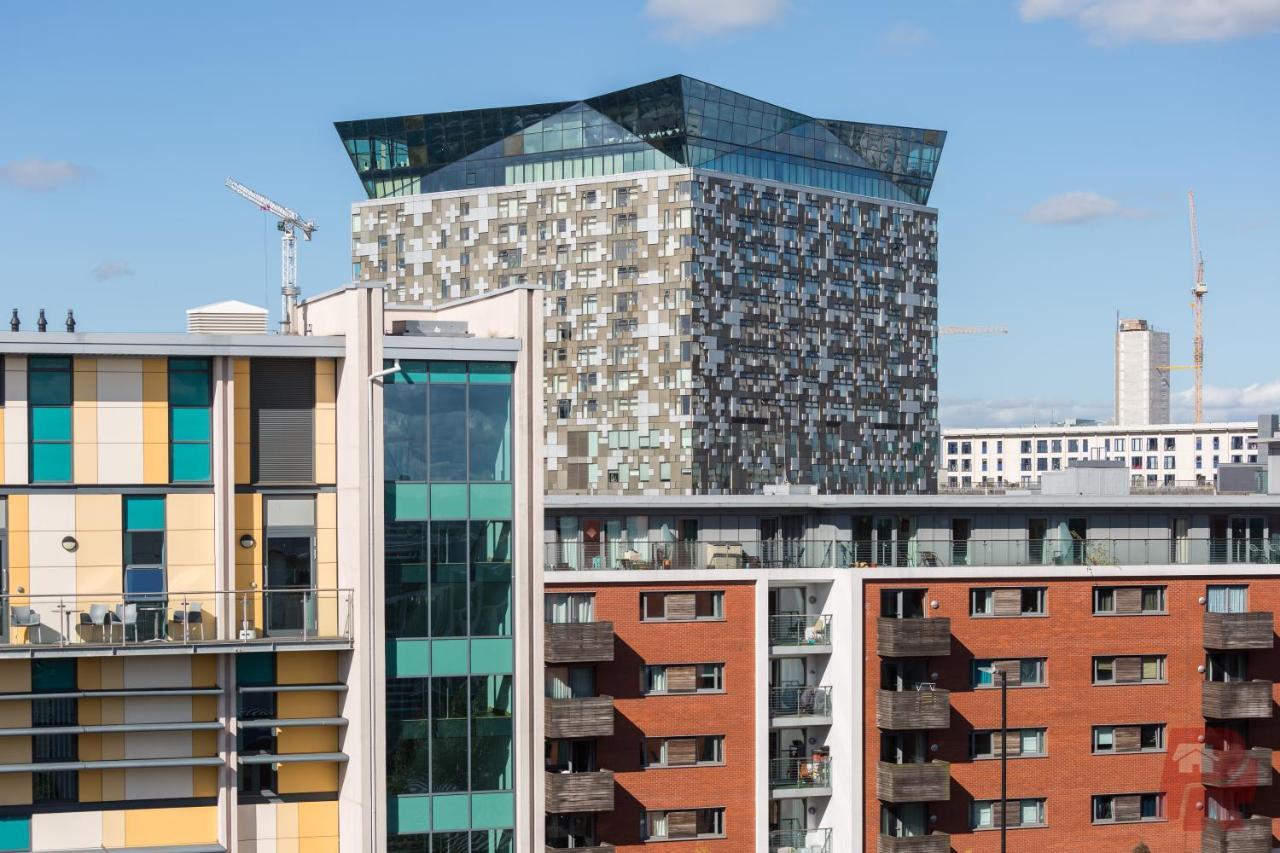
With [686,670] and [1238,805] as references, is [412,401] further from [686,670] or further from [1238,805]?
[1238,805]

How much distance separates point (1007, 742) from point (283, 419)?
3746 cm

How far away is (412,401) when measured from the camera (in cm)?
4456

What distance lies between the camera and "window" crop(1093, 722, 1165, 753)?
73312 mm

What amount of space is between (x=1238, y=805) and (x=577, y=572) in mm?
27668

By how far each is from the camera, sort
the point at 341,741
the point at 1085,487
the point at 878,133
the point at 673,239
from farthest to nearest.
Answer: the point at 878,133, the point at 673,239, the point at 1085,487, the point at 341,741

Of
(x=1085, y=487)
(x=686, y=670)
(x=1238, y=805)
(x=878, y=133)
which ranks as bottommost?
(x=1238, y=805)

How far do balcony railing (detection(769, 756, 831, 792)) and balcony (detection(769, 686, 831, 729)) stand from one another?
137 centimetres

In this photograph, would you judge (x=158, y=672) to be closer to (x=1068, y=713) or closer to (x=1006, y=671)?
(x=1006, y=671)

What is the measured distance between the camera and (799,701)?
71812 mm

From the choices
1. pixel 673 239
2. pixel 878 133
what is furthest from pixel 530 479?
pixel 878 133

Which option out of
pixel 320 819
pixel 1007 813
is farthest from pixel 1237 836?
pixel 320 819

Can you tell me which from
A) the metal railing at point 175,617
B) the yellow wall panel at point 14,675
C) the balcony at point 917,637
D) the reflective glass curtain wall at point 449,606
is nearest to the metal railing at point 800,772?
the balcony at point 917,637

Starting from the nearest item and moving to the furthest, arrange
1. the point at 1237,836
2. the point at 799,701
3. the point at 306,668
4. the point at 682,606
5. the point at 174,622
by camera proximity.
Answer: the point at 174,622, the point at 306,668, the point at 682,606, the point at 799,701, the point at 1237,836

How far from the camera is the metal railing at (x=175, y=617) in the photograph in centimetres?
4173
